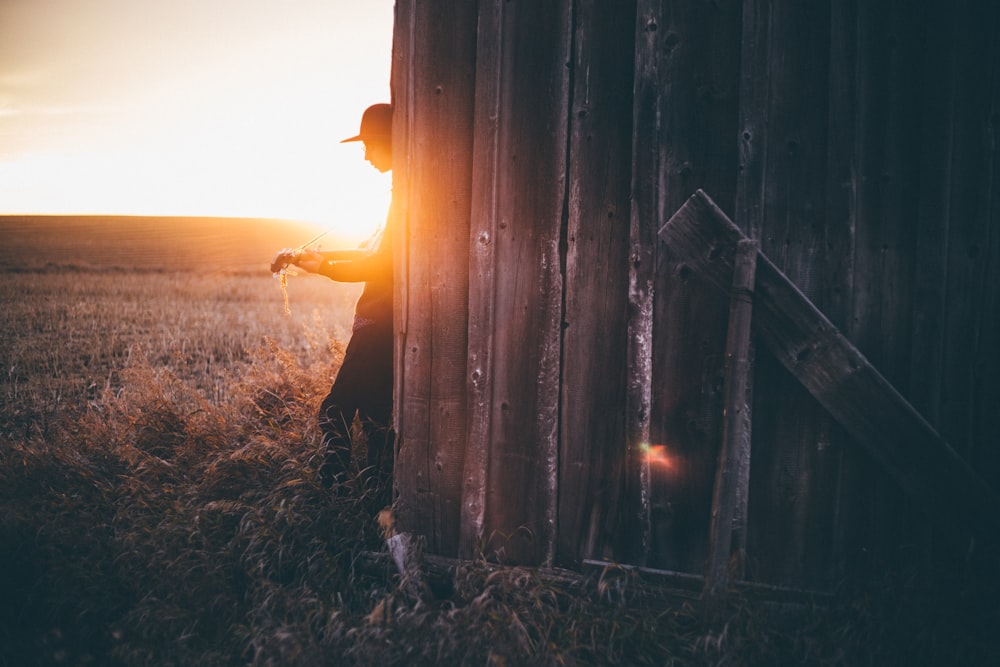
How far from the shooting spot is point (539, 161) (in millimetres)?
2418

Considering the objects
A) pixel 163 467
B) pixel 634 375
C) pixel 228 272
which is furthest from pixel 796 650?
pixel 228 272

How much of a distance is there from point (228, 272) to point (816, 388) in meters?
26.3

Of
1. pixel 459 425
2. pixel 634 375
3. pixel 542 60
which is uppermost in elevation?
pixel 542 60

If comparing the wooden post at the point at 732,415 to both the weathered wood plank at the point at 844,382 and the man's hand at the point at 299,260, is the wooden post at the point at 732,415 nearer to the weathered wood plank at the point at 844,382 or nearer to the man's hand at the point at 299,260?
the weathered wood plank at the point at 844,382

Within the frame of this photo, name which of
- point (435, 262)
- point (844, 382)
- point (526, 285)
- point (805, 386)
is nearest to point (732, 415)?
point (805, 386)

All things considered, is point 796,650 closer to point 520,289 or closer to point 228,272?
point 520,289

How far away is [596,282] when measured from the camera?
2.37 metres

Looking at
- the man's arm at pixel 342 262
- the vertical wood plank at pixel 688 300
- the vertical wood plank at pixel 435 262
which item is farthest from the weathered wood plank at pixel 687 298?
the man's arm at pixel 342 262

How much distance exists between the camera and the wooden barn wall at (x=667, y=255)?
7.09ft

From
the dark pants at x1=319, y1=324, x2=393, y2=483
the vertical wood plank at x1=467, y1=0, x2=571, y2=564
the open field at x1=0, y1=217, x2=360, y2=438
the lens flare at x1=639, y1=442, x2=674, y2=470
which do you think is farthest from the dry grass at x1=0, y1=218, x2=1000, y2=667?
the open field at x1=0, y1=217, x2=360, y2=438

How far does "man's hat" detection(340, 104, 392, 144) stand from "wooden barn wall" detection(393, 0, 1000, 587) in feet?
1.74

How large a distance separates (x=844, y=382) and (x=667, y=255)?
81cm

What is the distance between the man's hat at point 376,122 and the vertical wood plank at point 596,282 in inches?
47.3

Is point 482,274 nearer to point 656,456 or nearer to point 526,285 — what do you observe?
point 526,285
